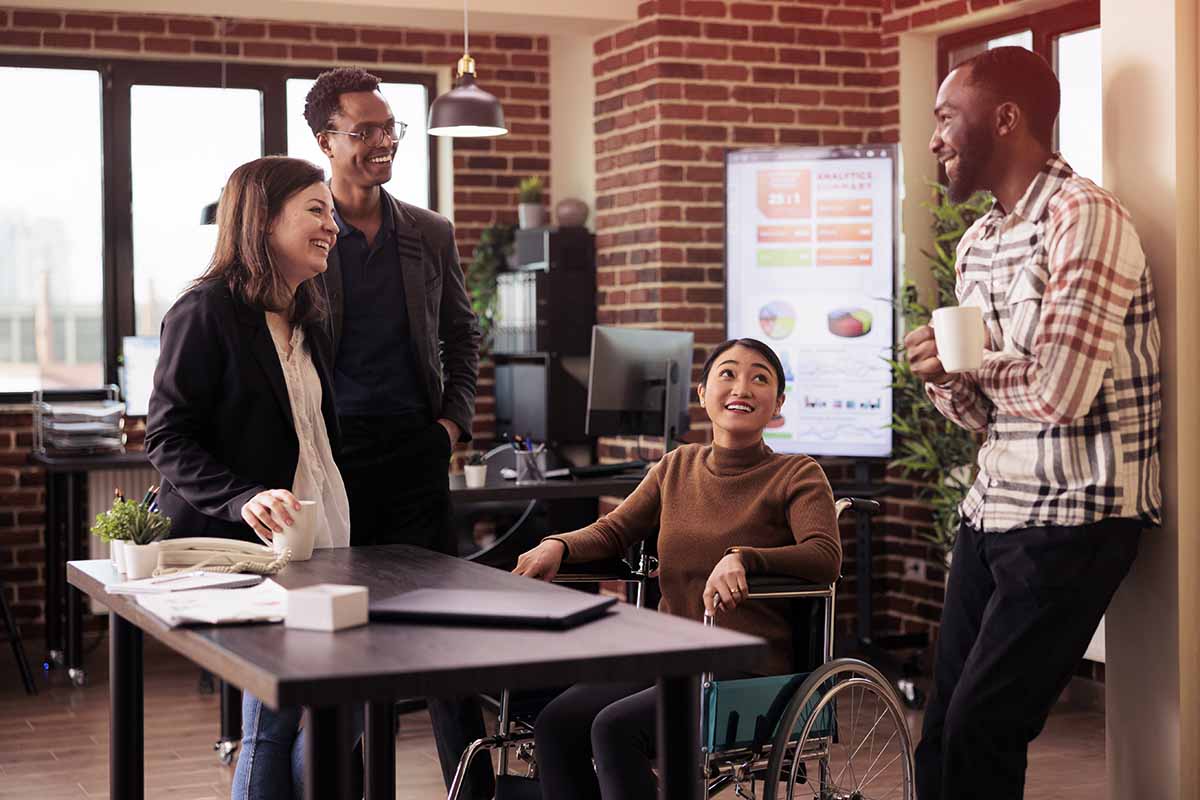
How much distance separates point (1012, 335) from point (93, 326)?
5.20 m

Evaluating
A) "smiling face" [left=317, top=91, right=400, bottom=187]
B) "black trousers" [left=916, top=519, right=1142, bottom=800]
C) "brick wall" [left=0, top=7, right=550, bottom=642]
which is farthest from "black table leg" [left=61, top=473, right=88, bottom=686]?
"black trousers" [left=916, top=519, right=1142, bottom=800]

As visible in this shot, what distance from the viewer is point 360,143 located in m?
3.41

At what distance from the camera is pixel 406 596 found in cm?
214

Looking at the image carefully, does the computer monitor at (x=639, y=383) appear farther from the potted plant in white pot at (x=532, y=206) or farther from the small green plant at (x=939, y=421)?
the potted plant in white pot at (x=532, y=206)

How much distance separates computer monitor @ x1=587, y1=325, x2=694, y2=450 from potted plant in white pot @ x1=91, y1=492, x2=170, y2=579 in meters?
2.57

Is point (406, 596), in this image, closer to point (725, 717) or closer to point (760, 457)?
point (725, 717)

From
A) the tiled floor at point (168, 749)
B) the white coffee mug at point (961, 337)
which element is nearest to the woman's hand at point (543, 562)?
the white coffee mug at point (961, 337)

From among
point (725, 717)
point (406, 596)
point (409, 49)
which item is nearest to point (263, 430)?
point (406, 596)

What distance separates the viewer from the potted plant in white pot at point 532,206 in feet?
22.7

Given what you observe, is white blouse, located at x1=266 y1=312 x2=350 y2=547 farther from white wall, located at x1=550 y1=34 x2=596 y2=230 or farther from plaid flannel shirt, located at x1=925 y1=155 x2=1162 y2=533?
white wall, located at x1=550 y1=34 x2=596 y2=230

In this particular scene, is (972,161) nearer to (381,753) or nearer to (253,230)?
(253,230)

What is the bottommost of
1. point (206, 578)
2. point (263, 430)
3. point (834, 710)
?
point (834, 710)

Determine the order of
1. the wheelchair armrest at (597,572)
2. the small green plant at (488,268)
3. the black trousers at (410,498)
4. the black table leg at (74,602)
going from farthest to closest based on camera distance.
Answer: the small green plant at (488,268) → the black table leg at (74,602) → the black trousers at (410,498) → the wheelchair armrest at (597,572)

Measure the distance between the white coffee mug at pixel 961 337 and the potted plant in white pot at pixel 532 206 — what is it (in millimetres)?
4503
